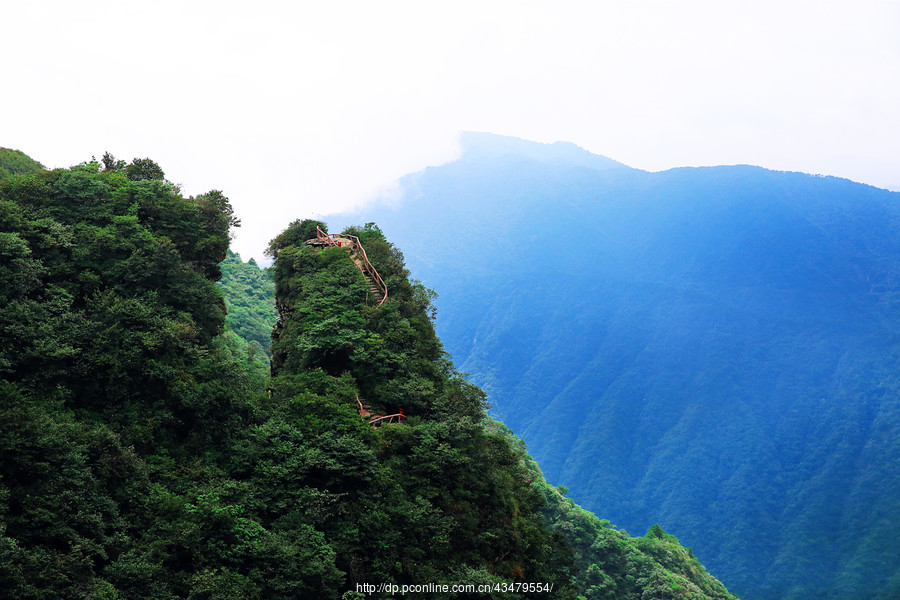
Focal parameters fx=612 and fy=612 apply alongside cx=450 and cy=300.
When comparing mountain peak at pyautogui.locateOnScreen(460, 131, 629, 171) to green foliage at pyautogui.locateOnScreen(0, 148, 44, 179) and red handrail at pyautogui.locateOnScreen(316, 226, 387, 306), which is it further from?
green foliage at pyautogui.locateOnScreen(0, 148, 44, 179)

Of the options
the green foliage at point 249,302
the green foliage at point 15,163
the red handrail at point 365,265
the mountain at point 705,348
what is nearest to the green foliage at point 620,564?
the red handrail at point 365,265

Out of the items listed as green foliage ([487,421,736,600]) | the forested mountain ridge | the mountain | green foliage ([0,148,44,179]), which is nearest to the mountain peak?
the mountain

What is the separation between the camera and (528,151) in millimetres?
149375

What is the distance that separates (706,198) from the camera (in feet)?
357

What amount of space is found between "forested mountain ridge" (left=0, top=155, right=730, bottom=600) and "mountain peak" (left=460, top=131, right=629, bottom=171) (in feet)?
399

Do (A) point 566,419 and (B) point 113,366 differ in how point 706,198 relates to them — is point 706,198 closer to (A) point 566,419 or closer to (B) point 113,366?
(A) point 566,419

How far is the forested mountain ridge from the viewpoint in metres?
11.5

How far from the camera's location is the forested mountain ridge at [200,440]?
11547 mm

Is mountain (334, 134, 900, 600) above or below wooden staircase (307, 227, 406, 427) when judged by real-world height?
above

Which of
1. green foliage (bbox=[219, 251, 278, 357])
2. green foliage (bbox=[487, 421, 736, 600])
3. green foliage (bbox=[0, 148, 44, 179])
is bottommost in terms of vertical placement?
green foliage (bbox=[487, 421, 736, 600])

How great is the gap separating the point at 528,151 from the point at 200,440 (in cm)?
14182

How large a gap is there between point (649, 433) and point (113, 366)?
243ft

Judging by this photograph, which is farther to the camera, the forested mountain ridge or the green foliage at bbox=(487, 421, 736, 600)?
the green foliage at bbox=(487, 421, 736, 600)

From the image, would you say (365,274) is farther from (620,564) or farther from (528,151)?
(528,151)
